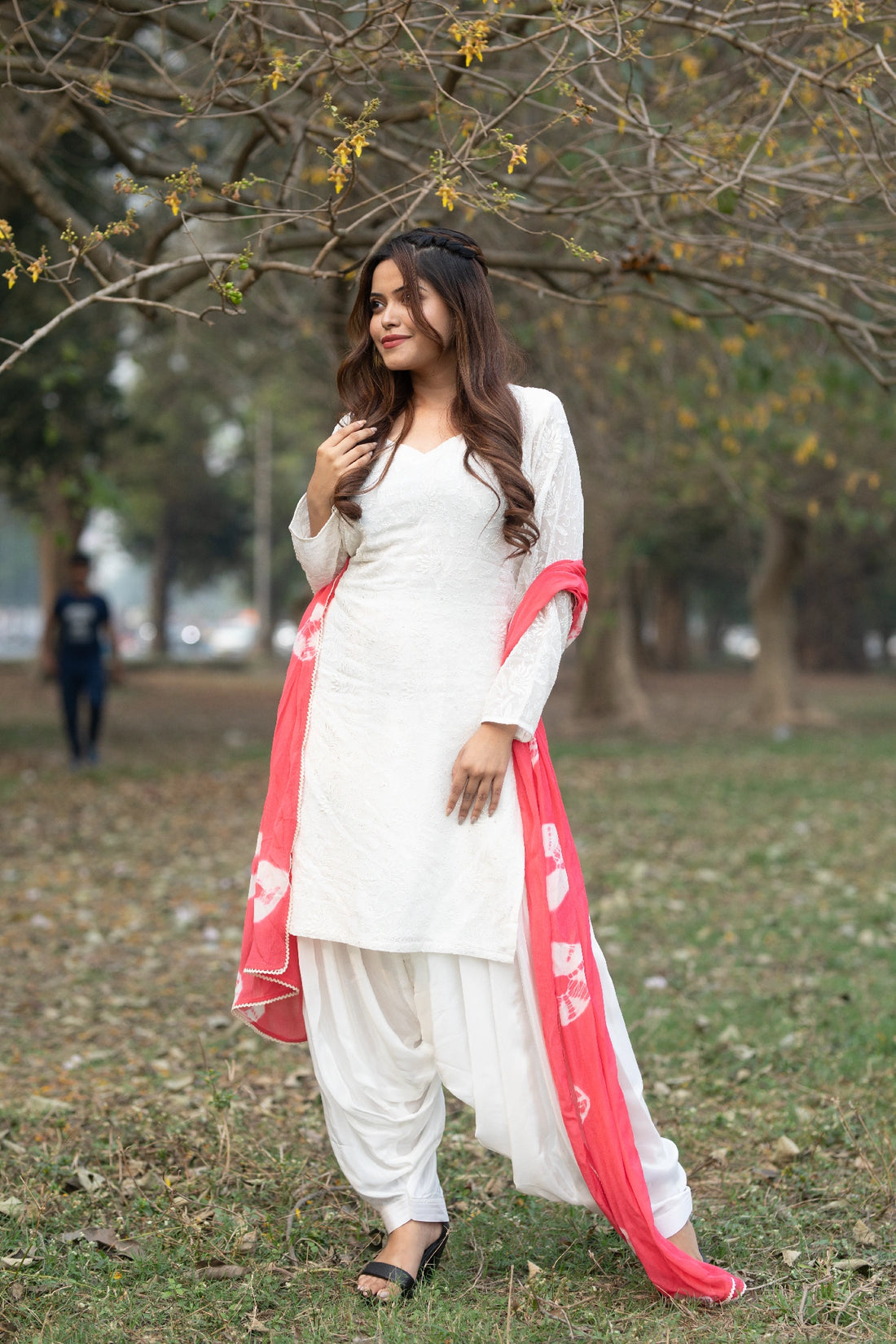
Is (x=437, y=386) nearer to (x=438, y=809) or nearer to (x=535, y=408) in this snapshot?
(x=535, y=408)

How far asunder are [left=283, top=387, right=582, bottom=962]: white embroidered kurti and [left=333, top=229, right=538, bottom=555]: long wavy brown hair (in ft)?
0.13

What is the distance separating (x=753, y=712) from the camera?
1927cm

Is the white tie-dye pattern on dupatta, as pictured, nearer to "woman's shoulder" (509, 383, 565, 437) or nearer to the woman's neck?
"woman's shoulder" (509, 383, 565, 437)

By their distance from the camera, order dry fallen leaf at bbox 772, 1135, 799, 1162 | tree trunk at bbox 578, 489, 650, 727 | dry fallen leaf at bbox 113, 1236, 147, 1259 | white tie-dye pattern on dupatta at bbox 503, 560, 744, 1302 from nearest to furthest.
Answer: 1. white tie-dye pattern on dupatta at bbox 503, 560, 744, 1302
2. dry fallen leaf at bbox 113, 1236, 147, 1259
3. dry fallen leaf at bbox 772, 1135, 799, 1162
4. tree trunk at bbox 578, 489, 650, 727

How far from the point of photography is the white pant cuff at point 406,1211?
9.85 ft

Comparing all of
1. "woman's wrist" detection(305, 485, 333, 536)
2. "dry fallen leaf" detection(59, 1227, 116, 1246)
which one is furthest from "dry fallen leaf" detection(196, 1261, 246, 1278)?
"woman's wrist" detection(305, 485, 333, 536)

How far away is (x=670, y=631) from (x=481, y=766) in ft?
117

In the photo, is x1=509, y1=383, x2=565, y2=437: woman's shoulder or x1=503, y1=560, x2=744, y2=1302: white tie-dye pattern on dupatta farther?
x1=509, y1=383, x2=565, y2=437: woman's shoulder

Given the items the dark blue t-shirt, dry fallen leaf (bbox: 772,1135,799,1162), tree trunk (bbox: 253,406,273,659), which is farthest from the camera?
tree trunk (bbox: 253,406,273,659)

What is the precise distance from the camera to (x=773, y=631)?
19125 mm

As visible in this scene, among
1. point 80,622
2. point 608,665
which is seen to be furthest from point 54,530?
point 608,665

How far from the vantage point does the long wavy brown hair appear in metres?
2.84

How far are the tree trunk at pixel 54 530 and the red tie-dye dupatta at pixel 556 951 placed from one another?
44.5ft

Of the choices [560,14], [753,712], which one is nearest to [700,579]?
[753,712]
